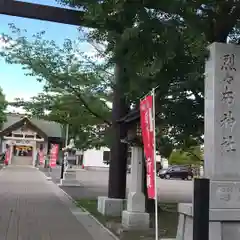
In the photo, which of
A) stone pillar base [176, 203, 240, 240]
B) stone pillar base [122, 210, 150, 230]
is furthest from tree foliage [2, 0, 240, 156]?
stone pillar base [122, 210, 150, 230]

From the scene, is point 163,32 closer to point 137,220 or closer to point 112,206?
point 137,220

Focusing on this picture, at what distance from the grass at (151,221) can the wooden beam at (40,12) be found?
4879 millimetres

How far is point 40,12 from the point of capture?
1093cm

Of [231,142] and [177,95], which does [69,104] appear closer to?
[177,95]

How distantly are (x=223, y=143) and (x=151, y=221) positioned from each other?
20.4 feet

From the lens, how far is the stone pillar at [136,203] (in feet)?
36.4

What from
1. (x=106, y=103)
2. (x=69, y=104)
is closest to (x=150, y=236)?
(x=106, y=103)

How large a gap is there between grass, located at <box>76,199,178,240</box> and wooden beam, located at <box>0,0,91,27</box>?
192 inches

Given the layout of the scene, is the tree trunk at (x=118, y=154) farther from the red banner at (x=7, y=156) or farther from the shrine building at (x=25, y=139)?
the shrine building at (x=25, y=139)

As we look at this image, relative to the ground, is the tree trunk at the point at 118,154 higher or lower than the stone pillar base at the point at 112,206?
higher

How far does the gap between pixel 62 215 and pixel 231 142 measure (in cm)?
787

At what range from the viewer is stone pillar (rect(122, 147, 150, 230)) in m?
11.1

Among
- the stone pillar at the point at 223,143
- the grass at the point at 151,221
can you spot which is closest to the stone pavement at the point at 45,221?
the grass at the point at 151,221

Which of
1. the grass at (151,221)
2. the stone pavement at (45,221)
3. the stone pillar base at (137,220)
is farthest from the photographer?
the stone pillar base at (137,220)
